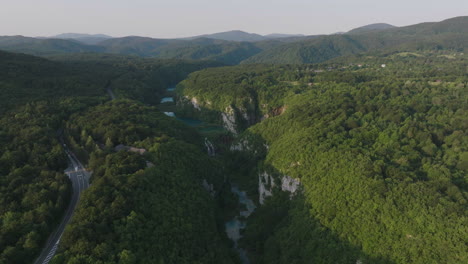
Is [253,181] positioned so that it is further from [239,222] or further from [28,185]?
[28,185]

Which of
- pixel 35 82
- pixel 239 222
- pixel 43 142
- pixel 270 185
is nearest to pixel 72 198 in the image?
pixel 43 142

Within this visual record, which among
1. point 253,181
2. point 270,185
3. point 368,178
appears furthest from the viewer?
point 253,181

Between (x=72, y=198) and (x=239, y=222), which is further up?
(x=72, y=198)

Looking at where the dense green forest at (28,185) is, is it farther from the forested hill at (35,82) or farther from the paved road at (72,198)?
the forested hill at (35,82)

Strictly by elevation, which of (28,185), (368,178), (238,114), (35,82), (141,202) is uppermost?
(35,82)

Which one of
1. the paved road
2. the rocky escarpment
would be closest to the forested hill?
the paved road

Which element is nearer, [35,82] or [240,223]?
[240,223]

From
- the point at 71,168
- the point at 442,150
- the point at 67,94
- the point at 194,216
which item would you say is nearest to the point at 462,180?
the point at 442,150
